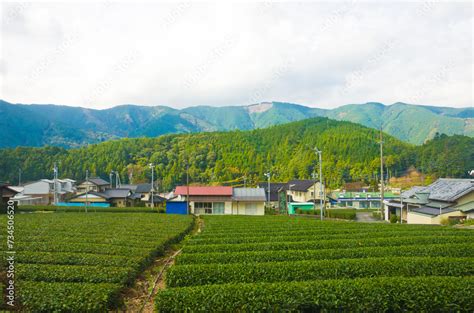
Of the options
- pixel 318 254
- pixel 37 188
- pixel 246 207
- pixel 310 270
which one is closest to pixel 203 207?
pixel 246 207

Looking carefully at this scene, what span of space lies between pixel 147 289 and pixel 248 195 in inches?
1347

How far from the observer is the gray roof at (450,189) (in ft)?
106

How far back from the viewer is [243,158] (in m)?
102

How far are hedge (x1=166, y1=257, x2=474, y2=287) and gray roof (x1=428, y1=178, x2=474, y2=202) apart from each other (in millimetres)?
25571

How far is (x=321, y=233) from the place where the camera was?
19.9m

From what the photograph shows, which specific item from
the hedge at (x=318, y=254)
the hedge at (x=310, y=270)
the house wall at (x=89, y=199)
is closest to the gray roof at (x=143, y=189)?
the house wall at (x=89, y=199)

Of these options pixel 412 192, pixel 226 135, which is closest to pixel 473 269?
pixel 412 192

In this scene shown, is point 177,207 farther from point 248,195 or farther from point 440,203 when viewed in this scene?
point 440,203

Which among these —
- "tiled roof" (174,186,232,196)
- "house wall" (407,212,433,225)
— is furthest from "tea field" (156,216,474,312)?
"tiled roof" (174,186,232,196)

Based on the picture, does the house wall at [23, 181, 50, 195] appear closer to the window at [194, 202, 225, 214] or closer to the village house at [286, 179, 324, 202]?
the window at [194, 202, 225, 214]

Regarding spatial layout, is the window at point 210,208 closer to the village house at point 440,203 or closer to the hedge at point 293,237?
the village house at point 440,203

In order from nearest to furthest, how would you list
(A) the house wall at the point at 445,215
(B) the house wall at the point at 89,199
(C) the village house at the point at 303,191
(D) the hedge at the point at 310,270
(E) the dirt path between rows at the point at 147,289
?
(E) the dirt path between rows at the point at 147,289
(D) the hedge at the point at 310,270
(A) the house wall at the point at 445,215
(B) the house wall at the point at 89,199
(C) the village house at the point at 303,191

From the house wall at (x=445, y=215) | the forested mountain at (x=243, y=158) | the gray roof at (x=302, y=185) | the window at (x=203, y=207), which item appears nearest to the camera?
the house wall at (x=445, y=215)

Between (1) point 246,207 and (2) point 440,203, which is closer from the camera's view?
(2) point 440,203
